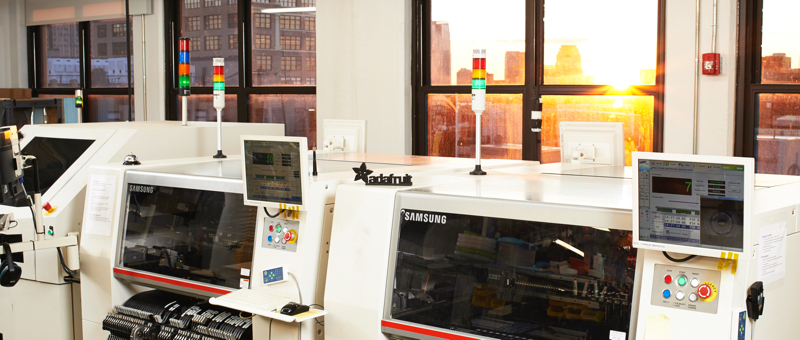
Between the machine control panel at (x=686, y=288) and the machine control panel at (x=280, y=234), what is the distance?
1.22m

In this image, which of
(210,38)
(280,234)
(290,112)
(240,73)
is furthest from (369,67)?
(280,234)

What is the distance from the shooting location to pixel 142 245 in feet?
9.52

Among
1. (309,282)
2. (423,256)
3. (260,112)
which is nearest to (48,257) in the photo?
(309,282)

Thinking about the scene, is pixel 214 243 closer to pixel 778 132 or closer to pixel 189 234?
pixel 189 234

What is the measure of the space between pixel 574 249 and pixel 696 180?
1.26 feet

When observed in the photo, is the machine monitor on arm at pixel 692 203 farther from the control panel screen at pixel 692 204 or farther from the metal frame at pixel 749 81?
the metal frame at pixel 749 81

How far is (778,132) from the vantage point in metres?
4.64

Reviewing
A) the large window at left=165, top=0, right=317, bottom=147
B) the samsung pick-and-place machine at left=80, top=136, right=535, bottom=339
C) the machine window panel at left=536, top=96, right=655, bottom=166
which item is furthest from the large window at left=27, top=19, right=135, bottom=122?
the samsung pick-and-place machine at left=80, top=136, right=535, bottom=339

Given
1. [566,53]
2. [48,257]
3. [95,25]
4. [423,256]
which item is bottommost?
[48,257]

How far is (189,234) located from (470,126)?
145 inches

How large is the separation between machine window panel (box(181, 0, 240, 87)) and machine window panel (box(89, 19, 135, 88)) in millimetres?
1029

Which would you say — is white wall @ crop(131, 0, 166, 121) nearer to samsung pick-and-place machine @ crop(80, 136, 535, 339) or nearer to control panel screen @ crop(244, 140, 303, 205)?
samsung pick-and-place machine @ crop(80, 136, 535, 339)

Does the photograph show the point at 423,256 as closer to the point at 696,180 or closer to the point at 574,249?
the point at 574,249

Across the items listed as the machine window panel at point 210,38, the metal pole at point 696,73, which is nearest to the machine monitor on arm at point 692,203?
the metal pole at point 696,73
